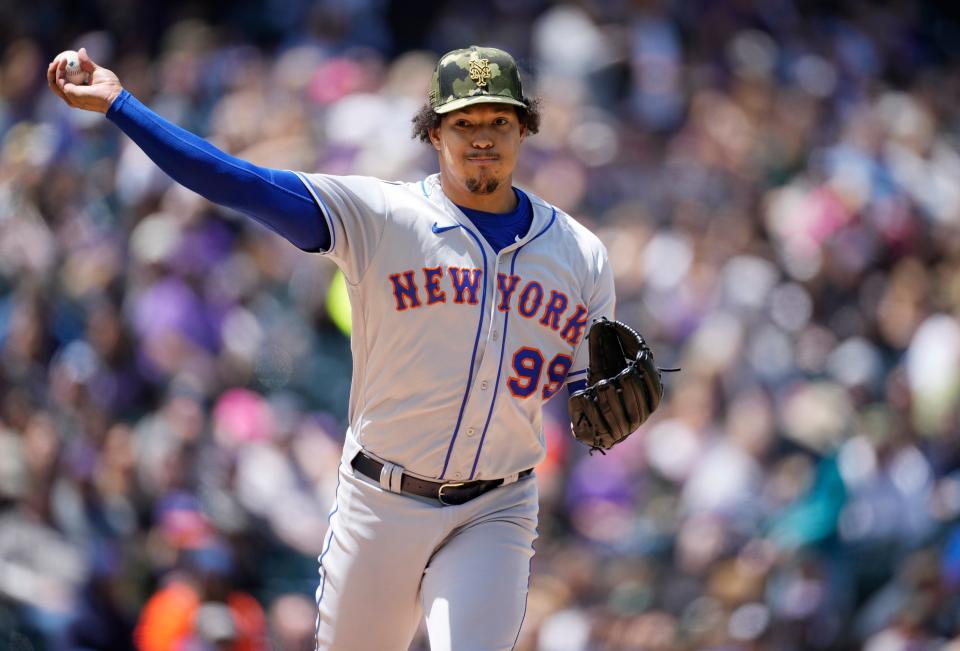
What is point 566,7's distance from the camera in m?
10.4

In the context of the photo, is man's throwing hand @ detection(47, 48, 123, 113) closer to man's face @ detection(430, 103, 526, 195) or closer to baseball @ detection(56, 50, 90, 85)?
baseball @ detection(56, 50, 90, 85)

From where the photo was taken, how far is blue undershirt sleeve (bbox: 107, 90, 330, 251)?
3412mm

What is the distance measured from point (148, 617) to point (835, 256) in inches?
187

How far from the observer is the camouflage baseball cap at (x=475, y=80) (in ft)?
12.1

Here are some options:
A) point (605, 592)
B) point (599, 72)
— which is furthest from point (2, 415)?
point (599, 72)

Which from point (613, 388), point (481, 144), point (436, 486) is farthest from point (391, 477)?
point (481, 144)

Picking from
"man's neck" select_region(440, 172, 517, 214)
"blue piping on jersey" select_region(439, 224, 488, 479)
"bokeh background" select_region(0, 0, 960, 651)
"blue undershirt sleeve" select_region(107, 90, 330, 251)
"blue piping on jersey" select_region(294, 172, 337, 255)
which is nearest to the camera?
"blue undershirt sleeve" select_region(107, 90, 330, 251)

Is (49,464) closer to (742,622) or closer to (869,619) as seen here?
(742,622)

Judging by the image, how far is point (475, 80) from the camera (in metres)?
3.69

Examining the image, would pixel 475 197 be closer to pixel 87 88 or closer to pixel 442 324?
pixel 442 324

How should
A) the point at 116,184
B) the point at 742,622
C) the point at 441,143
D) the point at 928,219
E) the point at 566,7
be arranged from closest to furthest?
the point at 441,143 → the point at 742,622 → the point at 116,184 → the point at 928,219 → the point at 566,7

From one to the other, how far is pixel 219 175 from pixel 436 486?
0.98m

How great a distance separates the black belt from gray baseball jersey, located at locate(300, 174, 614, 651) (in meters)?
0.02

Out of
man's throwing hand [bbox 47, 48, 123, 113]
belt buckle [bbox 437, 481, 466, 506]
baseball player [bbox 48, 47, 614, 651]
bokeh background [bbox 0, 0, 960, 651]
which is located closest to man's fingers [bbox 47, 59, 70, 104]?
man's throwing hand [bbox 47, 48, 123, 113]
